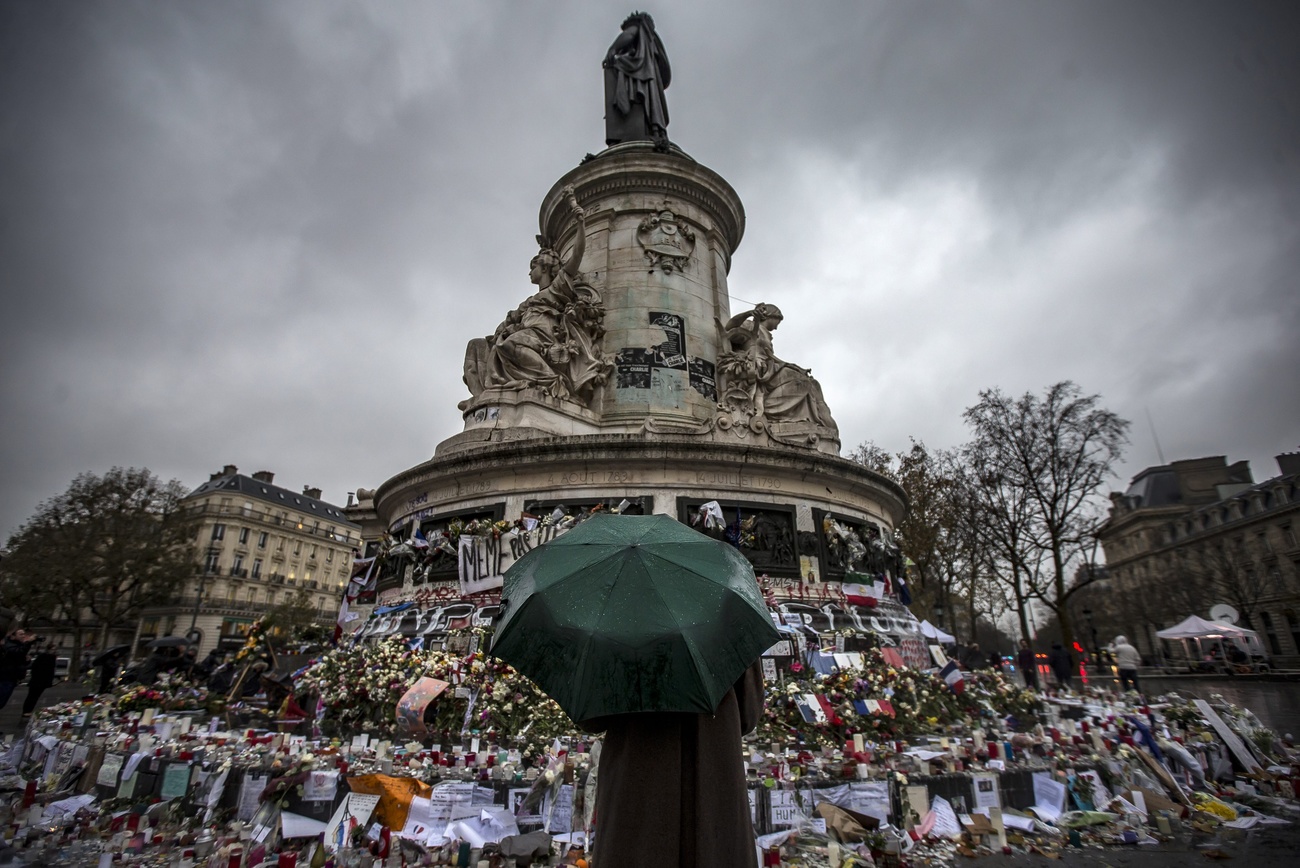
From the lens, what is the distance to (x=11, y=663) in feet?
29.0

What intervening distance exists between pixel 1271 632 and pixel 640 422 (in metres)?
50.7

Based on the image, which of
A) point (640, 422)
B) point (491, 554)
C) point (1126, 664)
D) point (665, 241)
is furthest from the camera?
point (665, 241)

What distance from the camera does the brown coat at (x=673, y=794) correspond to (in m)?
2.64

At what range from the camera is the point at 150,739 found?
260 inches

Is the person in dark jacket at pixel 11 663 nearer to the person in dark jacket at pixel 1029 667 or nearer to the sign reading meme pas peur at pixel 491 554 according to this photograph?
the sign reading meme pas peur at pixel 491 554

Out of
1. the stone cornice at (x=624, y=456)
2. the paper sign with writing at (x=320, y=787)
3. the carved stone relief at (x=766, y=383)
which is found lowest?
the paper sign with writing at (x=320, y=787)

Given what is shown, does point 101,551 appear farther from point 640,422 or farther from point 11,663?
point 640,422

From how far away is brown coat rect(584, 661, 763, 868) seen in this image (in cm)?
264

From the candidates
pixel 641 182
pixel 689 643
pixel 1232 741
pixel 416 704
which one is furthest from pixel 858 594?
pixel 641 182

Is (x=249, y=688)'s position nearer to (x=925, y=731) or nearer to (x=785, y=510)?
(x=785, y=510)

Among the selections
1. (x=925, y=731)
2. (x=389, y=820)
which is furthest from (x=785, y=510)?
(x=389, y=820)

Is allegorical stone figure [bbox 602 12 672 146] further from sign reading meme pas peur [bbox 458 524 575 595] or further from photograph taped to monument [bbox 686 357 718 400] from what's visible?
sign reading meme pas peur [bbox 458 524 575 595]

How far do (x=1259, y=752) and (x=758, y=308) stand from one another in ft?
35.9

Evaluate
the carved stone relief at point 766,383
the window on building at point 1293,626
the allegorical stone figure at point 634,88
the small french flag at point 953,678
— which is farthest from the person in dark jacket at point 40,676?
the window on building at point 1293,626
